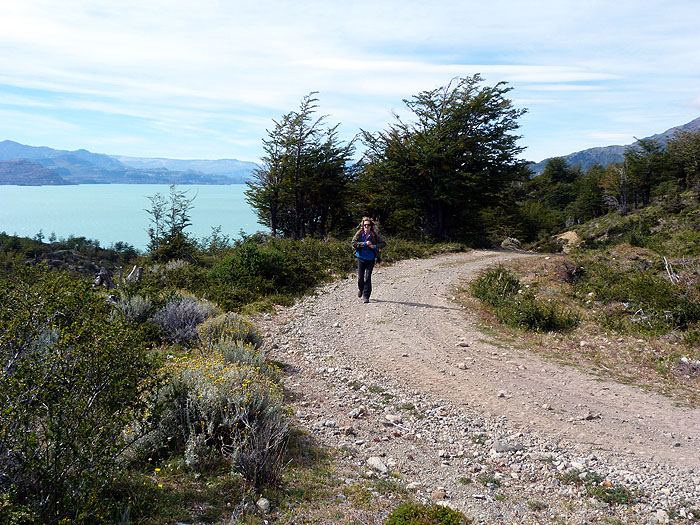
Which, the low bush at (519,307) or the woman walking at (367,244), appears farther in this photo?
the woman walking at (367,244)

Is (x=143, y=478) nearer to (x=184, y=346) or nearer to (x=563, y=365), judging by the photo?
(x=184, y=346)

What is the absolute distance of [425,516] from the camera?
331 centimetres

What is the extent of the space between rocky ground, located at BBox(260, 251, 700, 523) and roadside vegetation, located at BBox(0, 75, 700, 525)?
16.9 inches

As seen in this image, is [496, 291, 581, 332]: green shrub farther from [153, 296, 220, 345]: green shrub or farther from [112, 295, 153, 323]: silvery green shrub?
[112, 295, 153, 323]: silvery green shrub

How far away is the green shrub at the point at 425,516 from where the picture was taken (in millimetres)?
3275

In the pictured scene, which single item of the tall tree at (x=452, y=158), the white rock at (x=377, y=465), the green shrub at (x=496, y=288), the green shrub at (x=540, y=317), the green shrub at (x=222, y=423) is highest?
the tall tree at (x=452, y=158)

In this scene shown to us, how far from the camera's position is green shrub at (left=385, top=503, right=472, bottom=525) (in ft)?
10.7

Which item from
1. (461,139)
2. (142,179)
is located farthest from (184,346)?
(142,179)

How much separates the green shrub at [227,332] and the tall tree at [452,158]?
605 inches

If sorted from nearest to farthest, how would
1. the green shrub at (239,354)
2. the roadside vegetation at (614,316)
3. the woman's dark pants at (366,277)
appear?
the green shrub at (239,354), the roadside vegetation at (614,316), the woman's dark pants at (366,277)

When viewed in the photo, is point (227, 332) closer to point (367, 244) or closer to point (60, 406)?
point (367, 244)

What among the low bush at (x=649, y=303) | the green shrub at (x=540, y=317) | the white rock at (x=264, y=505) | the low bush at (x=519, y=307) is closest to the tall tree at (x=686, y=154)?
the low bush at (x=649, y=303)

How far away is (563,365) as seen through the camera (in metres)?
7.04

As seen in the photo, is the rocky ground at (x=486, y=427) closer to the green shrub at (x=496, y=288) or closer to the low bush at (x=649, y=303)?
the green shrub at (x=496, y=288)
